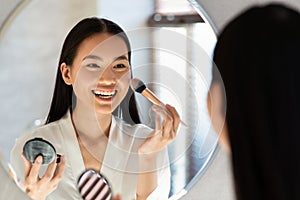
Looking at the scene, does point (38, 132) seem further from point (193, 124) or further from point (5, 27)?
point (193, 124)

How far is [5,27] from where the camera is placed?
4.05 feet

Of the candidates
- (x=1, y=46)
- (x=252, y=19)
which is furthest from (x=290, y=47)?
(x=1, y=46)

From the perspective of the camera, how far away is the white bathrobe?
1.25 m

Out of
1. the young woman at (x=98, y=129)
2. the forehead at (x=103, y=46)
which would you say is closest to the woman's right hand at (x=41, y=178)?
the young woman at (x=98, y=129)

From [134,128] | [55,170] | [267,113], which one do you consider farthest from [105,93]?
[267,113]

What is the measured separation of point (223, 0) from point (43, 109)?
1.54 ft

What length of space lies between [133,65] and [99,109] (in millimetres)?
122

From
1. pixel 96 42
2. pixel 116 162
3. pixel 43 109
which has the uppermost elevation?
pixel 96 42

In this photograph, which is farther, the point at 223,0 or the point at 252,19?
the point at 223,0

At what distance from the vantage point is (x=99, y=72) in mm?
1228

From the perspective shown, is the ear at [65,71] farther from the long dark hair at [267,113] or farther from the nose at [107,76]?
the long dark hair at [267,113]

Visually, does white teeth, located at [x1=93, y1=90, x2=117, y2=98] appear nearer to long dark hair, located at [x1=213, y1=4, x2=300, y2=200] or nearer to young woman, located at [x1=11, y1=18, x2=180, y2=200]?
young woman, located at [x1=11, y1=18, x2=180, y2=200]

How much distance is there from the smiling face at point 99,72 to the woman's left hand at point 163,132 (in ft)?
0.35

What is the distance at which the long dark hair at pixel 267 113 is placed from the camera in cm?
54
